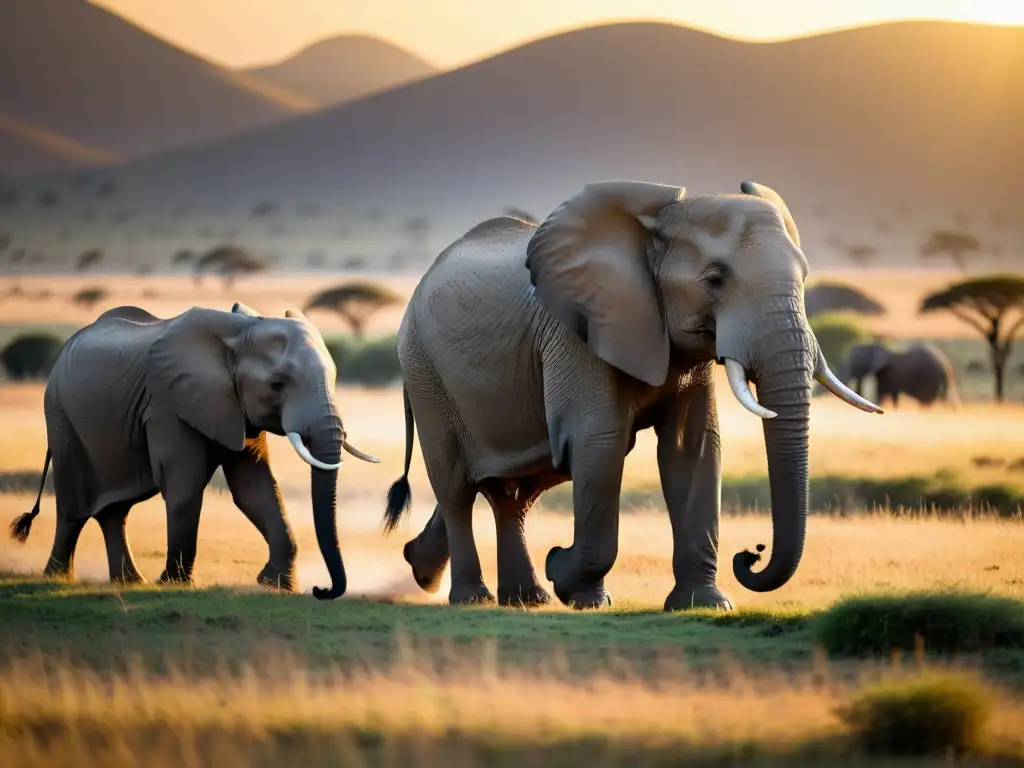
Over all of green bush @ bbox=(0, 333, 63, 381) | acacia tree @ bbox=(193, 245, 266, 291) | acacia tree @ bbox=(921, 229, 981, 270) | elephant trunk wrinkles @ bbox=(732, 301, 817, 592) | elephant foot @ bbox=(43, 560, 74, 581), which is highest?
acacia tree @ bbox=(921, 229, 981, 270)

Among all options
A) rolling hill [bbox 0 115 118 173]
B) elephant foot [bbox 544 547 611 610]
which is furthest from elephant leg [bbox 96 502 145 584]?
rolling hill [bbox 0 115 118 173]

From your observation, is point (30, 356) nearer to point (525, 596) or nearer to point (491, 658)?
point (525, 596)

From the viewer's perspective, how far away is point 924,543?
16.7 metres

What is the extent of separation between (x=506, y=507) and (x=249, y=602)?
6.71ft

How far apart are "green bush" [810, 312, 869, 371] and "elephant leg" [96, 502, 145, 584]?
29.8 metres

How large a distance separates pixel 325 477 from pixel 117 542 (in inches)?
88.9

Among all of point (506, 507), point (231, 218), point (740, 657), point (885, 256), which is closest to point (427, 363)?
point (506, 507)

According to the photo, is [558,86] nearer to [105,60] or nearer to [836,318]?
[105,60]

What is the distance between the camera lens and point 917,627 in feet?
34.1

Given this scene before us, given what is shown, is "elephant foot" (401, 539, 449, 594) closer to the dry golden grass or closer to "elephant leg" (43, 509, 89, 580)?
"elephant leg" (43, 509, 89, 580)

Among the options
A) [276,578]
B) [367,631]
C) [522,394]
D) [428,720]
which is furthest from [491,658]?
[276,578]

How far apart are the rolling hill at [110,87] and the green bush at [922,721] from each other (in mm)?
136049

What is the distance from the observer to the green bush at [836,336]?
146 ft

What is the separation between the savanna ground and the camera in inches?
313
